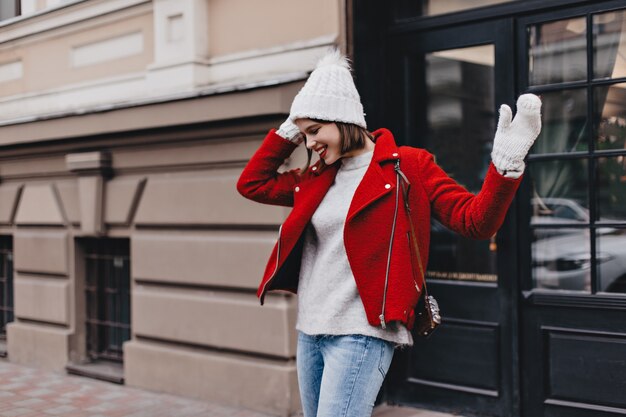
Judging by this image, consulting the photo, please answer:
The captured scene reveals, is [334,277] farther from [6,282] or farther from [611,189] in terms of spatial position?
[6,282]

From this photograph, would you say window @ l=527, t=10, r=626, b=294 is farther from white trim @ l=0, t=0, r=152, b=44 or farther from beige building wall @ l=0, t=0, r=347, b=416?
white trim @ l=0, t=0, r=152, b=44

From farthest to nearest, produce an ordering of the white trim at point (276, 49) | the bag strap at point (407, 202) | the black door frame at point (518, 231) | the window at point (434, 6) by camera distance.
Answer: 1. the white trim at point (276, 49)
2. the window at point (434, 6)
3. the black door frame at point (518, 231)
4. the bag strap at point (407, 202)

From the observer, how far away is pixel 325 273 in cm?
294

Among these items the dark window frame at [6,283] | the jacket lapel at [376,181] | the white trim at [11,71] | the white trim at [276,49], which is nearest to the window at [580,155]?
the white trim at [276,49]

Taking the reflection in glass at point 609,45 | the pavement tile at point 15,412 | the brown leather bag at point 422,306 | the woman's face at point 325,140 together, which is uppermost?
the reflection in glass at point 609,45

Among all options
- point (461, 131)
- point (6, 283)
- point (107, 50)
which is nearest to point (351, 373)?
point (461, 131)

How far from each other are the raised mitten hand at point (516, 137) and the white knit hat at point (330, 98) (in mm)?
646

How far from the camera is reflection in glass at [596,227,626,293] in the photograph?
476cm

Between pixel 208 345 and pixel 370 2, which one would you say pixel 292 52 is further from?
pixel 208 345

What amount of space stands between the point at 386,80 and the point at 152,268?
8.21 feet

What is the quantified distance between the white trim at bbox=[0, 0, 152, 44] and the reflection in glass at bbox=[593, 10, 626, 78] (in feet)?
12.5

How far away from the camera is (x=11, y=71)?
852 cm

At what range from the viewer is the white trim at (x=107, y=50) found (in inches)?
278

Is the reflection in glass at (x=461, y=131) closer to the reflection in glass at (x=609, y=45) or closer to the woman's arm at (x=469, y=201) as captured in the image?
the reflection in glass at (x=609, y=45)
